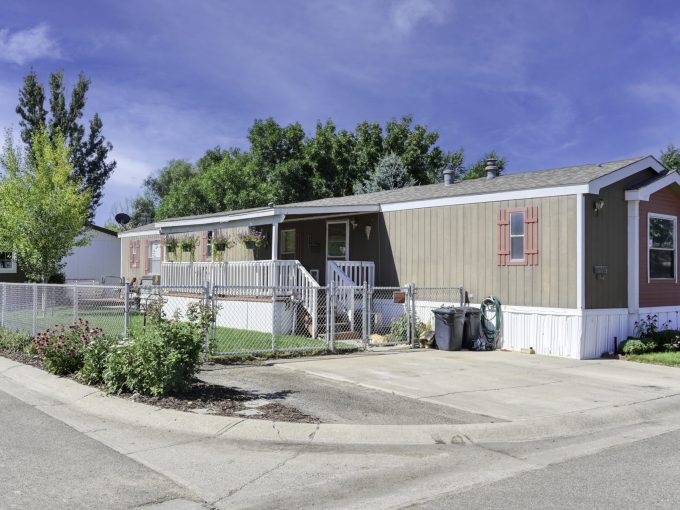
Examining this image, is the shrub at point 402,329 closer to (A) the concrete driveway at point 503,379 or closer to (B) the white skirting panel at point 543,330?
(A) the concrete driveway at point 503,379

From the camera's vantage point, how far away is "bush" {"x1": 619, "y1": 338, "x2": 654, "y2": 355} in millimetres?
12297

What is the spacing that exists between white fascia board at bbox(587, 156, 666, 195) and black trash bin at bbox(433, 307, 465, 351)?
367cm

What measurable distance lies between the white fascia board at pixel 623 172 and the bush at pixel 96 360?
919 centimetres

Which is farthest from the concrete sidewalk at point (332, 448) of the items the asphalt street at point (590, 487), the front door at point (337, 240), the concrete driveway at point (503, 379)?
the front door at point (337, 240)

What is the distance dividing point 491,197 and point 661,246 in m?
4.17

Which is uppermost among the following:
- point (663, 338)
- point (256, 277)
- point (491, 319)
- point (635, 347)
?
point (256, 277)

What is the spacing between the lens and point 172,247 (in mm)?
20641

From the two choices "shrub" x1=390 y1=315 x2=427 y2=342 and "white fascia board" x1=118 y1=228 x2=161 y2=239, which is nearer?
"shrub" x1=390 y1=315 x2=427 y2=342

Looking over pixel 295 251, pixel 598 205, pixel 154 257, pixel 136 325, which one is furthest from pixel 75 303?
pixel 154 257

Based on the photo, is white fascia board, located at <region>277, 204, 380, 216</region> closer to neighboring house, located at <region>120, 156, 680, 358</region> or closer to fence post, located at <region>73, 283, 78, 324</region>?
neighboring house, located at <region>120, 156, 680, 358</region>

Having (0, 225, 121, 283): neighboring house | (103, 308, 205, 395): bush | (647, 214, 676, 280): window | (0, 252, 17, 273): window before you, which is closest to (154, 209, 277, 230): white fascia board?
(103, 308, 205, 395): bush

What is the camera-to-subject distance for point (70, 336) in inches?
363

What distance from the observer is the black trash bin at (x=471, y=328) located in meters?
13.3

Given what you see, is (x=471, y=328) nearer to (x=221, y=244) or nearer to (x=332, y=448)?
(x=332, y=448)
